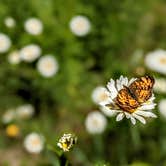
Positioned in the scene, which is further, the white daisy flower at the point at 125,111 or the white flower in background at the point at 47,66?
the white flower in background at the point at 47,66

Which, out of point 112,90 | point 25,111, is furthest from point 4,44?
point 112,90

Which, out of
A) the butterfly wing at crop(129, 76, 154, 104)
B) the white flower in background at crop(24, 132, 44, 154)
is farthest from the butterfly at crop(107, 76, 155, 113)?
the white flower in background at crop(24, 132, 44, 154)

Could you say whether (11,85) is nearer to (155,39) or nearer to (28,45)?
(28,45)

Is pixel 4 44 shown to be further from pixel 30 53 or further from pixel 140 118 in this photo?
pixel 140 118

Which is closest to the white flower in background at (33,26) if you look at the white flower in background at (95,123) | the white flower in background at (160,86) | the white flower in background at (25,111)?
the white flower in background at (25,111)

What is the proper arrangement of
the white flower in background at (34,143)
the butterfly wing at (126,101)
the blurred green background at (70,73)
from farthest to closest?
the blurred green background at (70,73) → the white flower in background at (34,143) → the butterfly wing at (126,101)

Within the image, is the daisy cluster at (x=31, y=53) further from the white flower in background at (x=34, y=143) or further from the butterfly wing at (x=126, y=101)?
the butterfly wing at (x=126, y=101)
